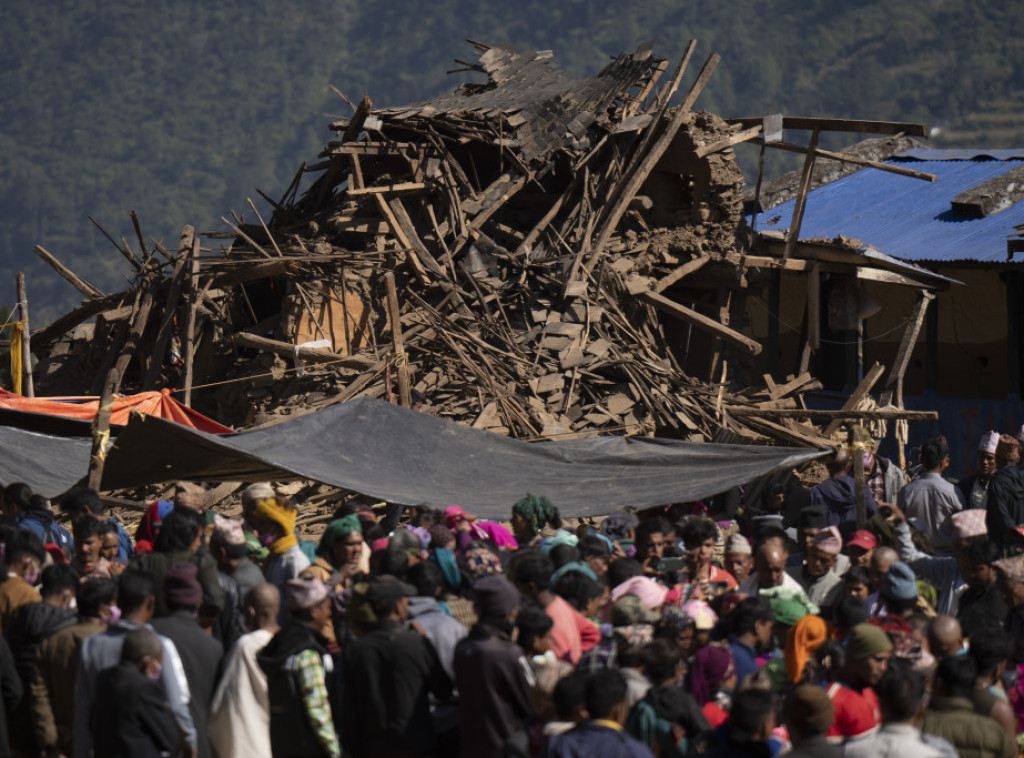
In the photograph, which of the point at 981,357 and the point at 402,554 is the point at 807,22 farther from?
the point at 402,554

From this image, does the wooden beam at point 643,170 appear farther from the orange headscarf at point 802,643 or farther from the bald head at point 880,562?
the orange headscarf at point 802,643

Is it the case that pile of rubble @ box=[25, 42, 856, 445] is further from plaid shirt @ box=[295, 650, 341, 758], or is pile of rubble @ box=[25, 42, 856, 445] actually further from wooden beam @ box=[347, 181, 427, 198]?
plaid shirt @ box=[295, 650, 341, 758]

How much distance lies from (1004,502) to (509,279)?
339 inches

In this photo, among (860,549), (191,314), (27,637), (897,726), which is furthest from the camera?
(191,314)

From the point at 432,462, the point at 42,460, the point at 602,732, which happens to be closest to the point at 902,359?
the point at 432,462

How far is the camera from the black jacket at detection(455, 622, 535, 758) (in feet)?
19.4

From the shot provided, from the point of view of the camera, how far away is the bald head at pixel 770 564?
7449mm

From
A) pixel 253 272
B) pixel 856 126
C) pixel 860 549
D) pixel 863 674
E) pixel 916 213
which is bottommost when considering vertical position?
pixel 916 213

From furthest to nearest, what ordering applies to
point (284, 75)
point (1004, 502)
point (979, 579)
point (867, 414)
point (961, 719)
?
1. point (284, 75)
2. point (867, 414)
3. point (1004, 502)
4. point (979, 579)
5. point (961, 719)

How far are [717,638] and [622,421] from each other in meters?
8.71

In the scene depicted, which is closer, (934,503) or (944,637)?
(944,637)

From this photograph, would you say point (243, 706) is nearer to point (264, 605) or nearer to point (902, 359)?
point (264, 605)

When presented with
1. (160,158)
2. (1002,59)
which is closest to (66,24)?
(160,158)

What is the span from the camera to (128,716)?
581 centimetres
